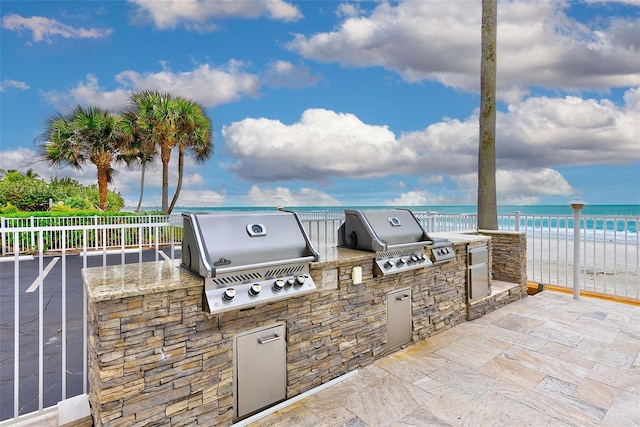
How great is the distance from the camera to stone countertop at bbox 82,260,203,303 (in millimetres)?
1669

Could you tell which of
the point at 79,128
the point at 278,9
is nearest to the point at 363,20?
the point at 278,9

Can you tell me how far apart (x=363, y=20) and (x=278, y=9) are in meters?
2.15

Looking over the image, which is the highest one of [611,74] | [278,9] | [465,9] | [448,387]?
[278,9]

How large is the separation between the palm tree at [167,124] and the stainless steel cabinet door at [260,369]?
1307cm

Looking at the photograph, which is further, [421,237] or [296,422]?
[421,237]

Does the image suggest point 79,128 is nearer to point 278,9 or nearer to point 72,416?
point 278,9

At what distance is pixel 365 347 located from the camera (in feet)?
9.36

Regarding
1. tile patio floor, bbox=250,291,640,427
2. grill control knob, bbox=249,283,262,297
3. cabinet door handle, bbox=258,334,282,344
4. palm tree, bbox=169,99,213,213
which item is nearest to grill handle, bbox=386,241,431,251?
tile patio floor, bbox=250,291,640,427

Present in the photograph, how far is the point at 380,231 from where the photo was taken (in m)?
3.04

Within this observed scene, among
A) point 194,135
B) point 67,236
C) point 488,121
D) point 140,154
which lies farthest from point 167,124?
point 488,121

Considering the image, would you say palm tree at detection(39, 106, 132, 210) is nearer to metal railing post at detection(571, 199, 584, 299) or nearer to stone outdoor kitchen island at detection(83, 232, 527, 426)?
stone outdoor kitchen island at detection(83, 232, 527, 426)

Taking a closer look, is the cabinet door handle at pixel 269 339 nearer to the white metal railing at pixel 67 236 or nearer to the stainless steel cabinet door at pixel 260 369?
the stainless steel cabinet door at pixel 260 369

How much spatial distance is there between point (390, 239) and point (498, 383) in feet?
4.63

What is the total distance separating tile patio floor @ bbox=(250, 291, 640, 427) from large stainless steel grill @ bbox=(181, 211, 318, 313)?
2.88 ft
